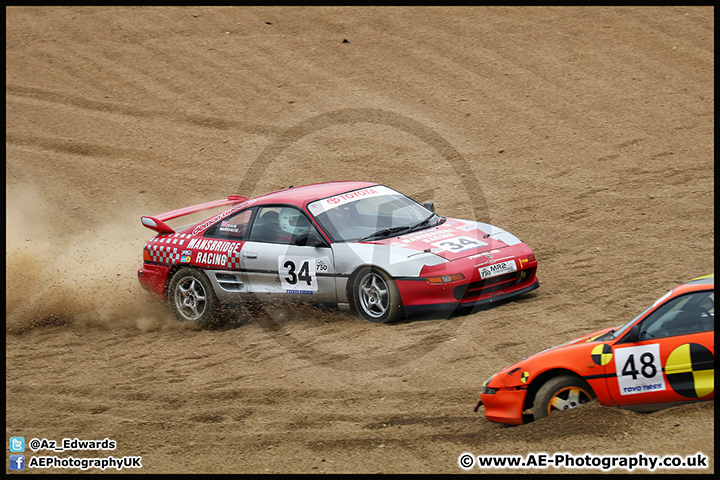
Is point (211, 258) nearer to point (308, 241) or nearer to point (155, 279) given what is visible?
point (155, 279)

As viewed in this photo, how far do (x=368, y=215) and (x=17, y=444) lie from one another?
14.7 ft

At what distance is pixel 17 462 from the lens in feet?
20.2

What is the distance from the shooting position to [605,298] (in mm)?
8695

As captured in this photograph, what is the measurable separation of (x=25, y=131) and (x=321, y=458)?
14058 mm

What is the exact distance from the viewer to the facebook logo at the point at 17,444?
Result: 6.40m

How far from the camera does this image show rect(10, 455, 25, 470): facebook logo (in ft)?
20.0

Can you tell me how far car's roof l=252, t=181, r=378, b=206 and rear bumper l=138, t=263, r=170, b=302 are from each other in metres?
1.53

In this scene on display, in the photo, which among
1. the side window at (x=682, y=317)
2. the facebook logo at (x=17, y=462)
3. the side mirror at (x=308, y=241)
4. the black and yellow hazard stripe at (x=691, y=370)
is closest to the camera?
the black and yellow hazard stripe at (x=691, y=370)

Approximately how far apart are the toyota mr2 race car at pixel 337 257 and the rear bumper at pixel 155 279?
1 centimetres

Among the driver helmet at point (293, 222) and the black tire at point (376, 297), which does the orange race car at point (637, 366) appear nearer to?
the black tire at point (376, 297)

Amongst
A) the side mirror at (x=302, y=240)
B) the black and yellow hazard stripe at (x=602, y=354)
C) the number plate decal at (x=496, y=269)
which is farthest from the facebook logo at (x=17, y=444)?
the number plate decal at (x=496, y=269)

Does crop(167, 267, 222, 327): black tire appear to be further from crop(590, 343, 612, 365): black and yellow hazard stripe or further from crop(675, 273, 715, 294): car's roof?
crop(675, 273, 715, 294): car's roof

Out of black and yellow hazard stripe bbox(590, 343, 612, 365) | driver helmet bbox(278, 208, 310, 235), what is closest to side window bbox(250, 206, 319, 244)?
driver helmet bbox(278, 208, 310, 235)

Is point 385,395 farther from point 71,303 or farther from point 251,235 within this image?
point 71,303
